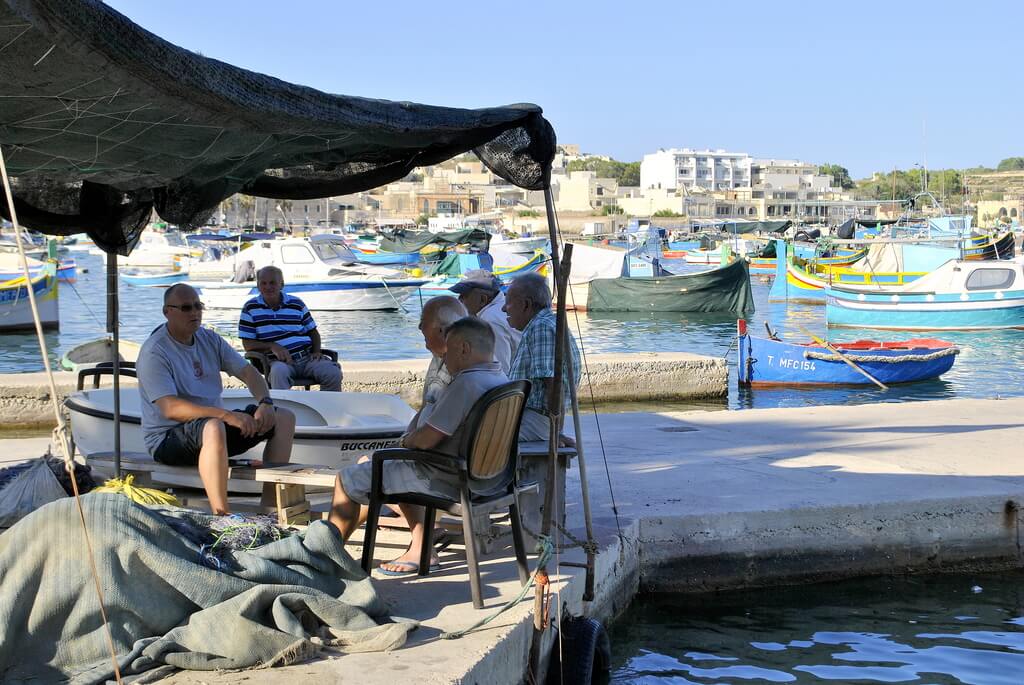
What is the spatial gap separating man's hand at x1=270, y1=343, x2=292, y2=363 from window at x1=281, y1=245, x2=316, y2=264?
27525mm

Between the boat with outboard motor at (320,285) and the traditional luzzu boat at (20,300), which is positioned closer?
the traditional luzzu boat at (20,300)

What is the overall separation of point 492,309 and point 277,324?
291cm

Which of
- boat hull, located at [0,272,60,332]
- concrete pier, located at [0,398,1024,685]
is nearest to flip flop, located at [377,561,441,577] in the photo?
concrete pier, located at [0,398,1024,685]

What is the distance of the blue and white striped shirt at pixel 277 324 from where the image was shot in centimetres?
1018

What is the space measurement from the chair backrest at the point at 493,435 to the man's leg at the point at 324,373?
15.4 feet

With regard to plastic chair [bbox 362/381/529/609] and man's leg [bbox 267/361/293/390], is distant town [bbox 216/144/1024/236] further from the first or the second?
plastic chair [bbox 362/381/529/609]

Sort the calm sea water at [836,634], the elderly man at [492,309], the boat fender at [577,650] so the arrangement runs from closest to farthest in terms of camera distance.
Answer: the boat fender at [577,650] → the calm sea water at [836,634] → the elderly man at [492,309]

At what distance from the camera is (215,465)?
6086 mm

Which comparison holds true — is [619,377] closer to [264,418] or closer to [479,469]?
[264,418]

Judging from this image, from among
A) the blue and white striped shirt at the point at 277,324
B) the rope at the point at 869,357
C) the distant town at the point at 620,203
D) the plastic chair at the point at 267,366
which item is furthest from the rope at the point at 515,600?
the distant town at the point at 620,203

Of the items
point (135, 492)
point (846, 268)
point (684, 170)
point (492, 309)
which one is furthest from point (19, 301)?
point (684, 170)

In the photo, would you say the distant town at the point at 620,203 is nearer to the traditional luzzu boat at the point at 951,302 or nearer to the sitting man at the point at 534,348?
the traditional luzzu boat at the point at 951,302

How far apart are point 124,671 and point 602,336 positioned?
27699mm

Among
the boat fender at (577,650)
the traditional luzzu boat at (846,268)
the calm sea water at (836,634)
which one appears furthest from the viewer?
the traditional luzzu boat at (846,268)
